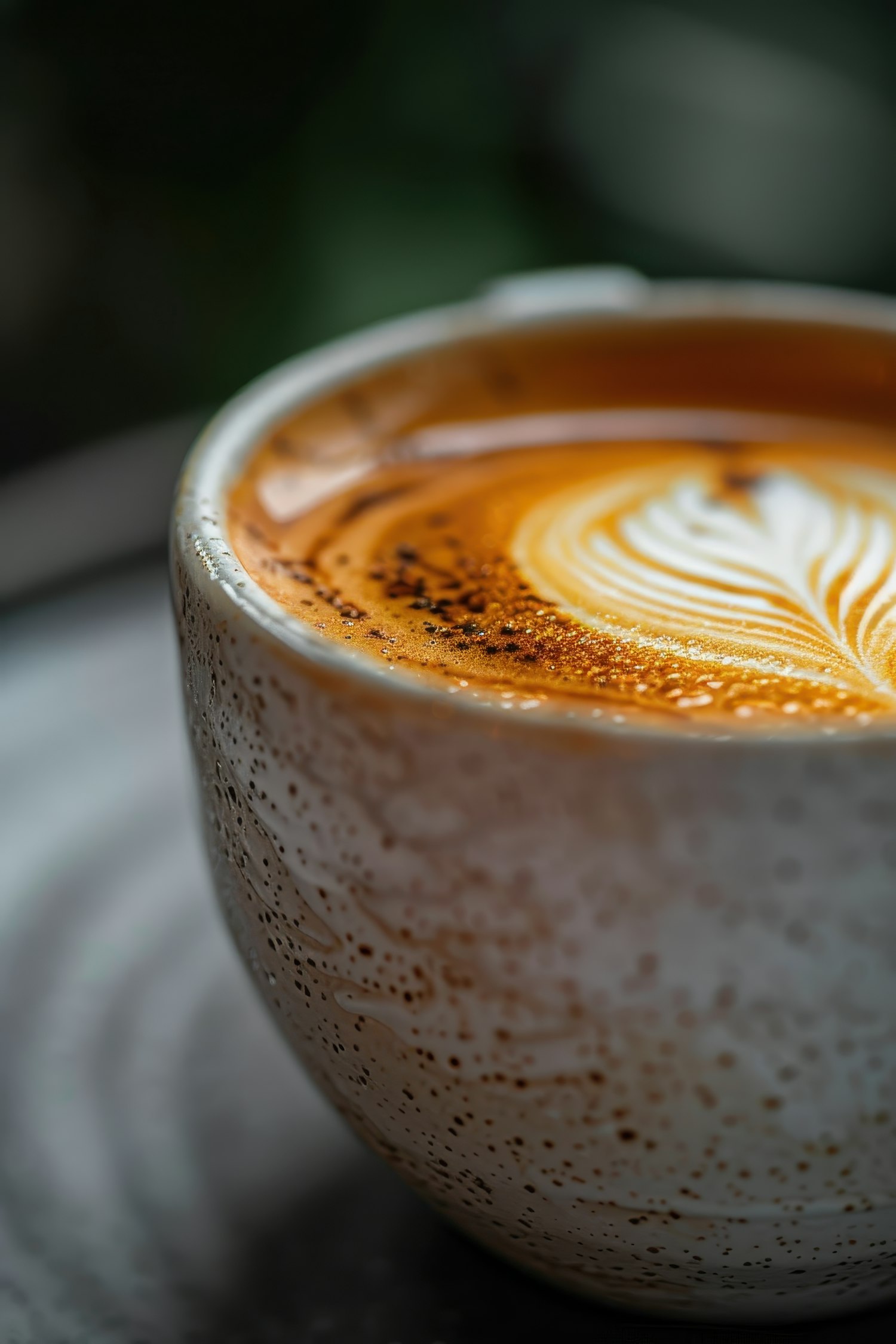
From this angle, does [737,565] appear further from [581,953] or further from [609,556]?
[581,953]

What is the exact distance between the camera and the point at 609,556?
570 mm

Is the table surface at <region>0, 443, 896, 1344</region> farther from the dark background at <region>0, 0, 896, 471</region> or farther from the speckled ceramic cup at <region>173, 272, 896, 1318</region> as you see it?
the dark background at <region>0, 0, 896, 471</region>

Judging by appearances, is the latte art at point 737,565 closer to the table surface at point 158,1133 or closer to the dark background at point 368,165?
the table surface at point 158,1133

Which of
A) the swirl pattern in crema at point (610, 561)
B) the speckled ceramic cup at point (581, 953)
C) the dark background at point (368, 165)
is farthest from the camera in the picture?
the dark background at point (368, 165)

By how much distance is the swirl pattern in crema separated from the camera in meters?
0.45

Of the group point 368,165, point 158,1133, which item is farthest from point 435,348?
point 368,165

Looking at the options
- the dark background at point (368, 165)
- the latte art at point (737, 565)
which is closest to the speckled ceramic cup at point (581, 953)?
the latte art at point (737, 565)

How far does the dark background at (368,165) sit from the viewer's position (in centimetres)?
154

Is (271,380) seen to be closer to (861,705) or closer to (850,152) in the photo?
(861,705)

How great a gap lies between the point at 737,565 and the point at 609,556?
55 mm

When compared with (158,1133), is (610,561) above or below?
above

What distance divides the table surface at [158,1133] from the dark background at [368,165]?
98cm

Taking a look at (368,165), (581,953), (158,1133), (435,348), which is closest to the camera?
Result: (581,953)

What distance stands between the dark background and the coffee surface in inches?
40.3
